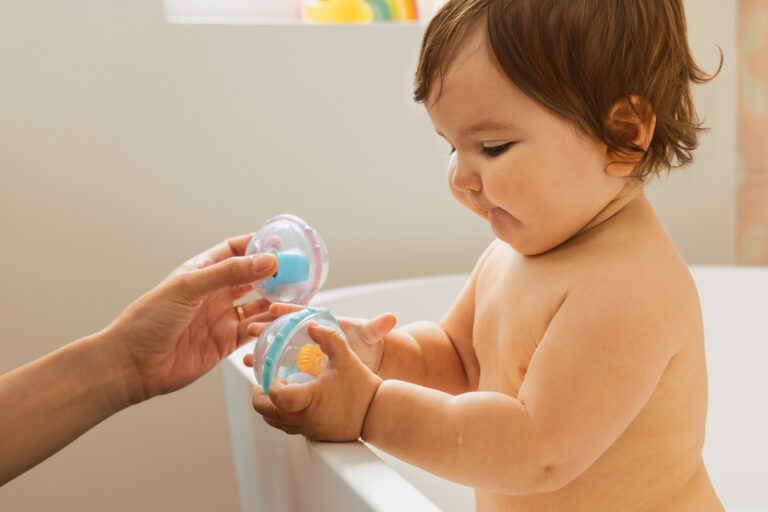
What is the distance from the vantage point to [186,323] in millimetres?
845

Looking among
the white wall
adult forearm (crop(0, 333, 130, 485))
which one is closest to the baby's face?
adult forearm (crop(0, 333, 130, 485))

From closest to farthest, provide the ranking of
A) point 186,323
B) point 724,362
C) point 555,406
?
point 555,406, point 186,323, point 724,362

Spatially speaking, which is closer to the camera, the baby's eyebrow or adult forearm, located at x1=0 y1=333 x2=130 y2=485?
the baby's eyebrow

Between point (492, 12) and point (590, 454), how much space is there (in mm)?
352

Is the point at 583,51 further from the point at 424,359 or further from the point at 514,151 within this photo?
the point at 424,359

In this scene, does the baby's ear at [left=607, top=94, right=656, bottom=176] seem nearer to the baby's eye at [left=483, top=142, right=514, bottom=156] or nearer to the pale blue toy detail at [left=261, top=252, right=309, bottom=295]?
the baby's eye at [left=483, top=142, right=514, bottom=156]

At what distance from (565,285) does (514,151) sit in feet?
0.39

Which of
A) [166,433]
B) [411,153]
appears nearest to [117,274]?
[166,433]

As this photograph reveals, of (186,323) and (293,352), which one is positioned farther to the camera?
(186,323)

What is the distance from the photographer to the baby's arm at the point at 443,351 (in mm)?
858

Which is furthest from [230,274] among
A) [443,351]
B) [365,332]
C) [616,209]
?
[616,209]

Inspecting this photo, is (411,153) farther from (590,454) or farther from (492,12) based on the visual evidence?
(590,454)

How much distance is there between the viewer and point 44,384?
80 centimetres

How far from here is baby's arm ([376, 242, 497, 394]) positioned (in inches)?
33.8
